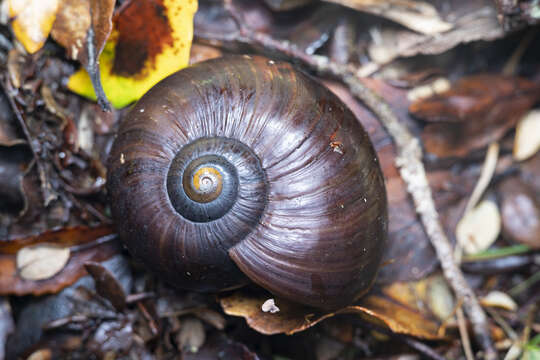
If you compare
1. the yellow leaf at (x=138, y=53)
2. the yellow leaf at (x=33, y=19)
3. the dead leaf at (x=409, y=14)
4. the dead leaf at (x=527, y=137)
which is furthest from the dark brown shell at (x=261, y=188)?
the dead leaf at (x=527, y=137)

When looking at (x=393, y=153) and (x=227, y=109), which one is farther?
(x=393, y=153)

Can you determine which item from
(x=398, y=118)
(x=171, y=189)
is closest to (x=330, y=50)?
(x=398, y=118)

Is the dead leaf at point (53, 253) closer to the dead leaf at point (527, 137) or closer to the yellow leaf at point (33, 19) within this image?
the yellow leaf at point (33, 19)

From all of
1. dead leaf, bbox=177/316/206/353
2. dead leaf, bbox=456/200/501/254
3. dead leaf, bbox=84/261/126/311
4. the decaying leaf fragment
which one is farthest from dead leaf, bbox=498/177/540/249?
dead leaf, bbox=84/261/126/311

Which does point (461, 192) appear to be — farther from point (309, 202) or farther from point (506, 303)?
point (309, 202)

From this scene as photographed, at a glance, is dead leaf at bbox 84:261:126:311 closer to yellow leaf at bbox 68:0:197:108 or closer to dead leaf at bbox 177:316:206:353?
dead leaf at bbox 177:316:206:353

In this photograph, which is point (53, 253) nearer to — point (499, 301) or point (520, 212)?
point (499, 301)
